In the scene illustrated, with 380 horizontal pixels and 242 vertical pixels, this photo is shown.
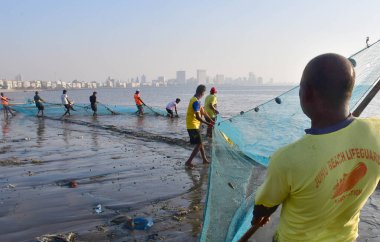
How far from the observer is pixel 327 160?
146 cm

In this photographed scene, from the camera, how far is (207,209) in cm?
369

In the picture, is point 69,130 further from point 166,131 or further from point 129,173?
point 129,173

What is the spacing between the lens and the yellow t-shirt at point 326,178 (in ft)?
4.82

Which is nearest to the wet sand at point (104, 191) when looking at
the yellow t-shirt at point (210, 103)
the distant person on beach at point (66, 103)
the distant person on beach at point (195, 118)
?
the distant person on beach at point (195, 118)

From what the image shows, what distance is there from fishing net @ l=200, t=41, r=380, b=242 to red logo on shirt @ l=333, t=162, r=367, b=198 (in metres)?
1.96

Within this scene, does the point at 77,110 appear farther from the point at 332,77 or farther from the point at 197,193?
the point at 332,77

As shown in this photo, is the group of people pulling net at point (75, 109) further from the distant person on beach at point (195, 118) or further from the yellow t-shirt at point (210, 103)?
the distant person on beach at point (195, 118)

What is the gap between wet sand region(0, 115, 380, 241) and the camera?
4824mm

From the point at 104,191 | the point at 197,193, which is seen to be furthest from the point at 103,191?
the point at 197,193

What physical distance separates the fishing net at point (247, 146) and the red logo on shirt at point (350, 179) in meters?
1.96

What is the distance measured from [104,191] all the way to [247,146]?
2.84 meters

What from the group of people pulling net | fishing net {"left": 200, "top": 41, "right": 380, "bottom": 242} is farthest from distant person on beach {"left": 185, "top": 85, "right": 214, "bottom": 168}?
the group of people pulling net

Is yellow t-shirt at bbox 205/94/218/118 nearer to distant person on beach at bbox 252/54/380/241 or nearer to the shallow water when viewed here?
the shallow water

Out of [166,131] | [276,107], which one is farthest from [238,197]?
[166,131]
